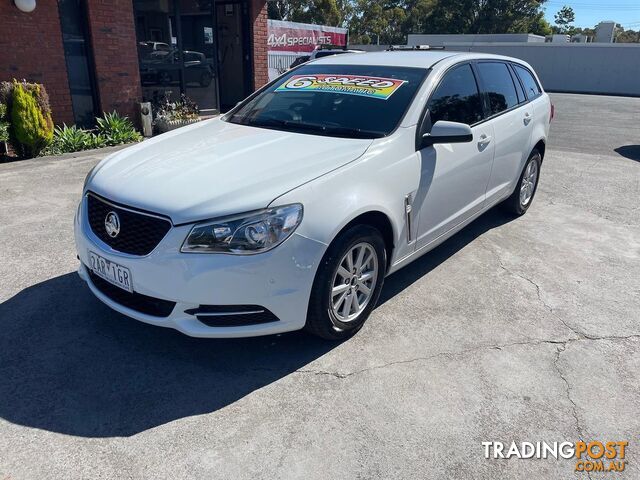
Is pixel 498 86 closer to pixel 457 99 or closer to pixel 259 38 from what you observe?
pixel 457 99

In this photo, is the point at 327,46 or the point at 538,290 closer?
the point at 538,290

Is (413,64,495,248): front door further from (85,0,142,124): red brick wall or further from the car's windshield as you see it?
(85,0,142,124): red brick wall

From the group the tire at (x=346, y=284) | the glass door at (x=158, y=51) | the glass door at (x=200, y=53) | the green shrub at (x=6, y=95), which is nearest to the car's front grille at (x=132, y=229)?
the tire at (x=346, y=284)

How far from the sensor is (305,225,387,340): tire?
291 cm

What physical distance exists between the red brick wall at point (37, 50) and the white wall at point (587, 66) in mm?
23329

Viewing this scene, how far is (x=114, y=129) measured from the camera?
8977mm

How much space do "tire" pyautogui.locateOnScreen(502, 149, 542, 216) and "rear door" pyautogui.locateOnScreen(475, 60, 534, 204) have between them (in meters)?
0.22

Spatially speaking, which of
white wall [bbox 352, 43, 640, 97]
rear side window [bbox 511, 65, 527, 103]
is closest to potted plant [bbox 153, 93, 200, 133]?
rear side window [bbox 511, 65, 527, 103]

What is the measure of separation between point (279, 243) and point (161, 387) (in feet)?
3.48

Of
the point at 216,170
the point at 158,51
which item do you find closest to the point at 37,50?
the point at 158,51

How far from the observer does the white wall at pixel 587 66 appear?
93.4 ft

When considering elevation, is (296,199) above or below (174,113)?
above

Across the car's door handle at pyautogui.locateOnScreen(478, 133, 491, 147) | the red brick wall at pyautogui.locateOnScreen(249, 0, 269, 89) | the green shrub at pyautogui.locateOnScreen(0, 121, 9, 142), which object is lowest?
the green shrub at pyautogui.locateOnScreen(0, 121, 9, 142)

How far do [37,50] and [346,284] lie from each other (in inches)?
302
